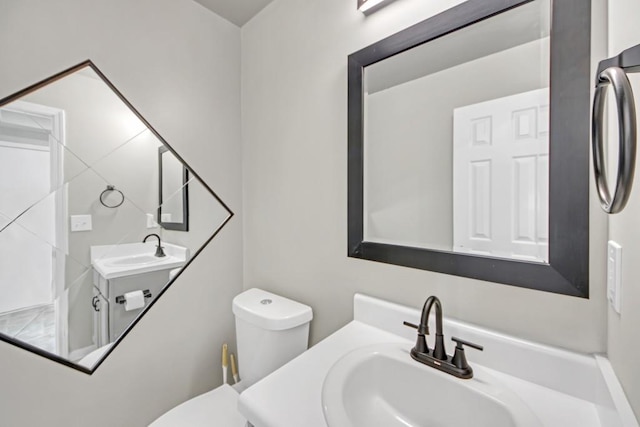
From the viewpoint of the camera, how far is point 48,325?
107 cm

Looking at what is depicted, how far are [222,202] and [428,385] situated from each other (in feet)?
4.12

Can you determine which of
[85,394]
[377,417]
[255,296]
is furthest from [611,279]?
[85,394]

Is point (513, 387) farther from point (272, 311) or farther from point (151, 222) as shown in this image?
point (151, 222)

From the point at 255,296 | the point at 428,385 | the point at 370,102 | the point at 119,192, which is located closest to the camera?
the point at 428,385

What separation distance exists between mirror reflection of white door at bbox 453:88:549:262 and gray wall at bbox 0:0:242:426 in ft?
3.88

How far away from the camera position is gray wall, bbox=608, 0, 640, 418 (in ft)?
1.50

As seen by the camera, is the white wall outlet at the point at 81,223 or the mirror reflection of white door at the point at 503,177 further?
the white wall outlet at the point at 81,223

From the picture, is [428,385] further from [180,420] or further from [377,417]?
[180,420]

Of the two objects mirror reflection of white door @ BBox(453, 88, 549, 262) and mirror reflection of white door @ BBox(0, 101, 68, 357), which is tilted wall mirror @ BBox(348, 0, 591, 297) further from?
mirror reflection of white door @ BBox(0, 101, 68, 357)

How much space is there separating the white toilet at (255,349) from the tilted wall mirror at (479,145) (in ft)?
1.35

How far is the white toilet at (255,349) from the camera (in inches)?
44.1

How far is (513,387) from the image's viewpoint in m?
0.69

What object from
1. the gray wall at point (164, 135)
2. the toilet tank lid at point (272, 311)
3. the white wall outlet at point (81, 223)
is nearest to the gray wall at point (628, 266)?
the toilet tank lid at point (272, 311)

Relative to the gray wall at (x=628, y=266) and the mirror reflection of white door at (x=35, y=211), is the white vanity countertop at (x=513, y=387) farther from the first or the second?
the mirror reflection of white door at (x=35, y=211)
